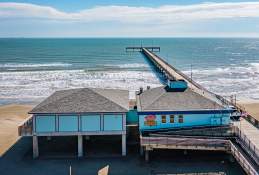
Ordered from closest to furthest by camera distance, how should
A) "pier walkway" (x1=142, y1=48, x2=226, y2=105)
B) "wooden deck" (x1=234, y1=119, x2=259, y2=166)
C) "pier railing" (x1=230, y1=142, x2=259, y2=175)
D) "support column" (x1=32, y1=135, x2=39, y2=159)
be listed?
"pier railing" (x1=230, y1=142, x2=259, y2=175) → "wooden deck" (x1=234, y1=119, x2=259, y2=166) → "support column" (x1=32, y1=135, x2=39, y2=159) → "pier walkway" (x1=142, y1=48, x2=226, y2=105)

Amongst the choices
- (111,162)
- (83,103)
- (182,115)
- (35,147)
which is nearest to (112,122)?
(83,103)

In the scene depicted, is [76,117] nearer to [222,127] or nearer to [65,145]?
[65,145]

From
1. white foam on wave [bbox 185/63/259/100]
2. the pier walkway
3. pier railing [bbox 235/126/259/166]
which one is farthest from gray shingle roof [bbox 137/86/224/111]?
white foam on wave [bbox 185/63/259/100]

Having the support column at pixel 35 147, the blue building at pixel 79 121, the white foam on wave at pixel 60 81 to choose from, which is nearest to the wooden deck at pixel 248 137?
the blue building at pixel 79 121

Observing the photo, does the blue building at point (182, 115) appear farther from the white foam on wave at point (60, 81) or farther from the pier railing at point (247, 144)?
the white foam on wave at point (60, 81)

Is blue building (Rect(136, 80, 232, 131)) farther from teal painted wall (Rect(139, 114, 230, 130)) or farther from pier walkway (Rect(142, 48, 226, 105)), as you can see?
pier walkway (Rect(142, 48, 226, 105))
